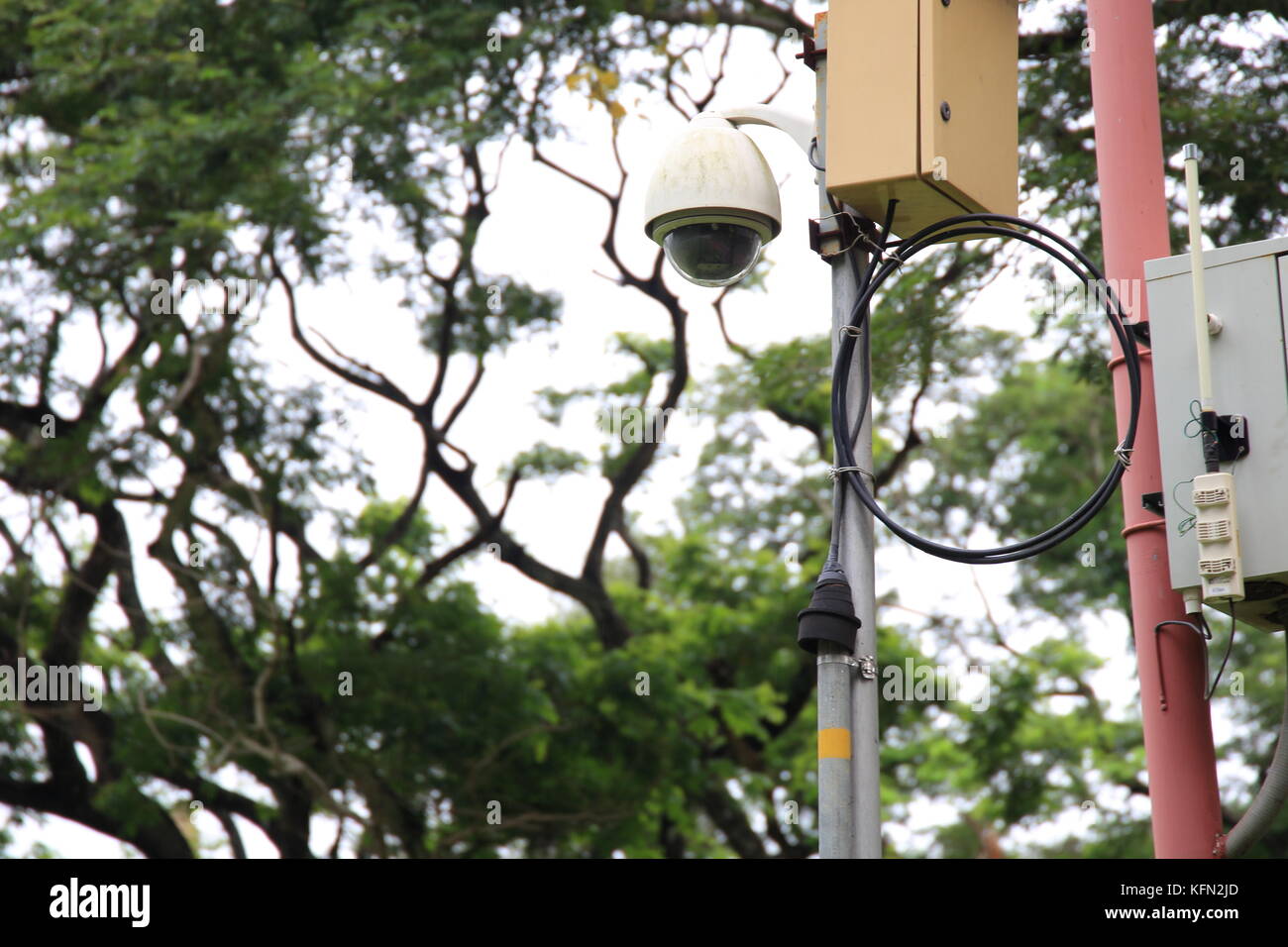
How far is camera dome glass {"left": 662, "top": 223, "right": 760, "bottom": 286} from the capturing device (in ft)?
12.3

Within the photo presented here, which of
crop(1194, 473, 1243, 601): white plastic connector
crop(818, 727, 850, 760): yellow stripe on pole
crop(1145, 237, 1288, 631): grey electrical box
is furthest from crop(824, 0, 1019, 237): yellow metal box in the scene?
crop(818, 727, 850, 760): yellow stripe on pole

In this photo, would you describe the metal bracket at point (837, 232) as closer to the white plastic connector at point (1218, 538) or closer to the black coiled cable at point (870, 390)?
the black coiled cable at point (870, 390)

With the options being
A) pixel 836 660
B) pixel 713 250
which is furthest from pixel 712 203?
pixel 836 660

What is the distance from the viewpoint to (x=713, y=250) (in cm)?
375

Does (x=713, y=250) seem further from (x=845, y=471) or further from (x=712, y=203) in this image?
(x=845, y=471)

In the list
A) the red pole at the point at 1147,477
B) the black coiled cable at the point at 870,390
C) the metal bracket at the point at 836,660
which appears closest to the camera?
the metal bracket at the point at 836,660

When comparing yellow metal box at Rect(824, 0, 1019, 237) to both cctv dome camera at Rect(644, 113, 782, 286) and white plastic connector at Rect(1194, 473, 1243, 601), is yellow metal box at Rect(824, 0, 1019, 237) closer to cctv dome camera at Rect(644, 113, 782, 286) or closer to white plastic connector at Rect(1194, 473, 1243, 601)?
cctv dome camera at Rect(644, 113, 782, 286)

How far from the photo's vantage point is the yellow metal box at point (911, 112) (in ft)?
11.6

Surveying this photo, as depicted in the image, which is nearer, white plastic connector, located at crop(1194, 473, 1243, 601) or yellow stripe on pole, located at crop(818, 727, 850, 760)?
yellow stripe on pole, located at crop(818, 727, 850, 760)

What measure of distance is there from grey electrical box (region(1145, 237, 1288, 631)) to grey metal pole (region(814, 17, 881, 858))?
2.64ft

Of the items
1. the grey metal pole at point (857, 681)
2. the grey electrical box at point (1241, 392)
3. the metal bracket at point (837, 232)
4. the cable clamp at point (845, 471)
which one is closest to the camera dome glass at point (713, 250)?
the metal bracket at point (837, 232)

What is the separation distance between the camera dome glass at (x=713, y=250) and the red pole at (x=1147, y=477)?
3.64 ft
